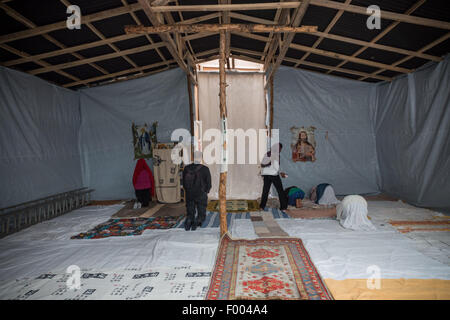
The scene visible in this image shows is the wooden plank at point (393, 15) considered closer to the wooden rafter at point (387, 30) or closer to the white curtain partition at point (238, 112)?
the wooden rafter at point (387, 30)

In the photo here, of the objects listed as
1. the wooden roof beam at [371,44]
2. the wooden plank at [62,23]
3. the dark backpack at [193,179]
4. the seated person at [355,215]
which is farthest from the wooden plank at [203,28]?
the seated person at [355,215]

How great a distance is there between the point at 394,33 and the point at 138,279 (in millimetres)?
6089

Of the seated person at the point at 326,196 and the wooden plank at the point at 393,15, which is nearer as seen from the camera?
the wooden plank at the point at 393,15

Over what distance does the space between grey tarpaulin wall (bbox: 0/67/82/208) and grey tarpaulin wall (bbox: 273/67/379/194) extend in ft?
19.9

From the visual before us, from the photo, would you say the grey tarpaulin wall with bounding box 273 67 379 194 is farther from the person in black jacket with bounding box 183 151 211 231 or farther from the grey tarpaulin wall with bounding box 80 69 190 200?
the person in black jacket with bounding box 183 151 211 231

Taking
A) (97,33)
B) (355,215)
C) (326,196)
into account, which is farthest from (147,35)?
(326,196)

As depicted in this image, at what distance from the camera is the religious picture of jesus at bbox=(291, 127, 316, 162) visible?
769cm

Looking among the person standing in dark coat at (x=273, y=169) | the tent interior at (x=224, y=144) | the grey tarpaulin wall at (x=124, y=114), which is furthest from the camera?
the grey tarpaulin wall at (x=124, y=114)

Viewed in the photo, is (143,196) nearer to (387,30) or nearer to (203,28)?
(203,28)

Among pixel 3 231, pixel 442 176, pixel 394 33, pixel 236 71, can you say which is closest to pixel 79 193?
Result: pixel 3 231

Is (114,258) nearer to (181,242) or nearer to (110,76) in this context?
(181,242)

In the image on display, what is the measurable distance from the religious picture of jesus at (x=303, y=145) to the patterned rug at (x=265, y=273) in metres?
3.99

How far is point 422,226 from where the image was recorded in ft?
15.5

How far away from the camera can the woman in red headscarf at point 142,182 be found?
680cm
